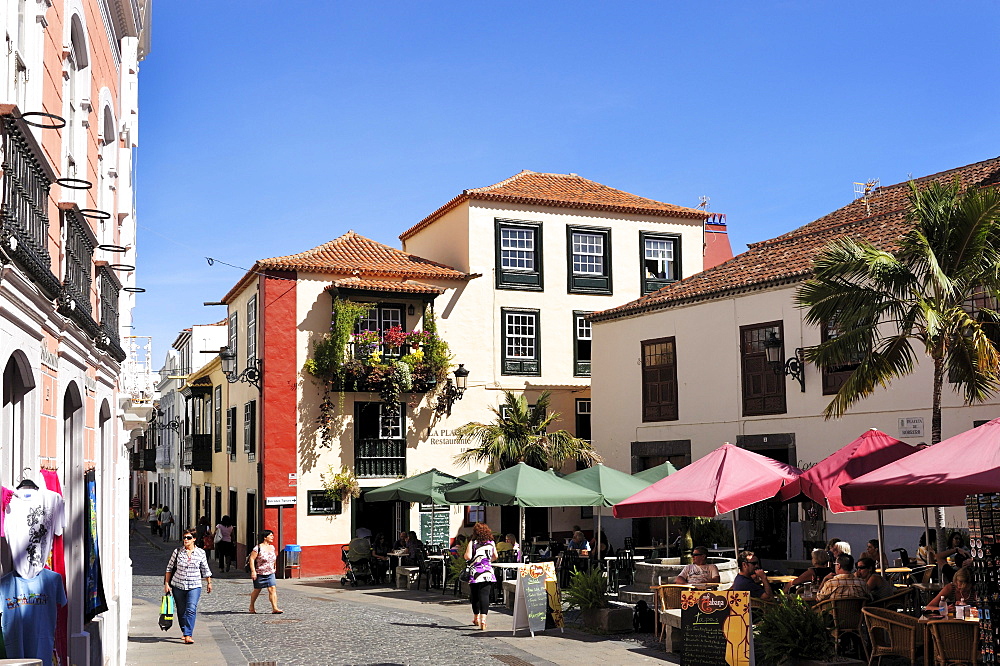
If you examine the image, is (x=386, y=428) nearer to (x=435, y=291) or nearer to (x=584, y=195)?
(x=435, y=291)

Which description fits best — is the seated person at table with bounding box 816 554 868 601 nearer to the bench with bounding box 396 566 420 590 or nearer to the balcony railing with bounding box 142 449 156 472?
the bench with bounding box 396 566 420 590

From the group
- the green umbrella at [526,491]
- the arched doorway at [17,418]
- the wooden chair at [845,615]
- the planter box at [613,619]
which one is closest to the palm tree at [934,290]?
the wooden chair at [845,615]

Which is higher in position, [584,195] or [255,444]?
[584,195]

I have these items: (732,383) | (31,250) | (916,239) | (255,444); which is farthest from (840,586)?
(255,444)

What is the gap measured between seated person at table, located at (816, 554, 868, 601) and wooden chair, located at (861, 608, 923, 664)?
0.71 meters

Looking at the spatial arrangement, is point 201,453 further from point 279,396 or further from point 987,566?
point 987,566

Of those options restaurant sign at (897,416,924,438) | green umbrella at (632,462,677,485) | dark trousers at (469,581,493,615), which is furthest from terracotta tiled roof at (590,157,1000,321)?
dark trousers at (469,581,493,615)

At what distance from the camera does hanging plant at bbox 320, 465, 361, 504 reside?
2917 centimetres

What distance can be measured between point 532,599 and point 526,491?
14.8ft

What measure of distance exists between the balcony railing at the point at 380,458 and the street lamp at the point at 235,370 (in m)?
3.33

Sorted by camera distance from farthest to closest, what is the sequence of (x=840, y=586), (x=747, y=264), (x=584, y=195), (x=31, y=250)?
(x=584, y=195), (x=747, y=264), (x=840, y=586), (x=31, y=250)

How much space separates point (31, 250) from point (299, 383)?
2297cm

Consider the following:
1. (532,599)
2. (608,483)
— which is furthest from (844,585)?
(608,483)

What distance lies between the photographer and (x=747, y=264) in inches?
1077
